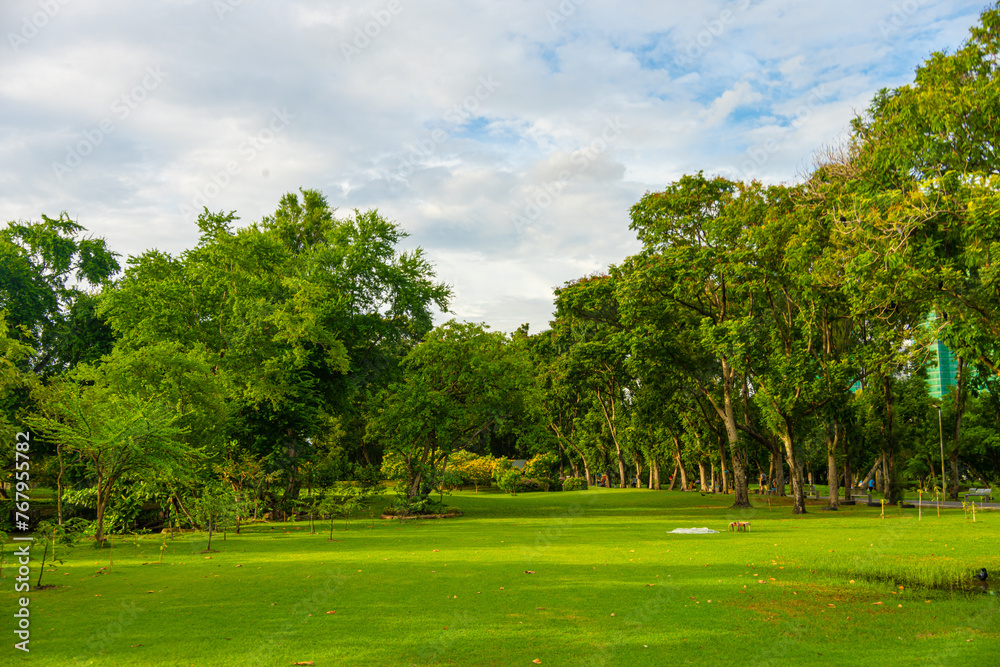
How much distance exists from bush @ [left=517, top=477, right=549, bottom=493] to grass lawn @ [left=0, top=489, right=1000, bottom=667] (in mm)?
35527

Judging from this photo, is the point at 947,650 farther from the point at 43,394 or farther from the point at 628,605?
the point at 43,394

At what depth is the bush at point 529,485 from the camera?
5641cm

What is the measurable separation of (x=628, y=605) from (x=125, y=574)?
Result: 10.8m

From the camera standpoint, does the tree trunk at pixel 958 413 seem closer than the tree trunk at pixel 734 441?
No

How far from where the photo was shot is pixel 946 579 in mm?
12805

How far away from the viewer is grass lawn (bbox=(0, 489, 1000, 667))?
816cm

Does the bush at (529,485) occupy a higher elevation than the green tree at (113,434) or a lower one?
lower

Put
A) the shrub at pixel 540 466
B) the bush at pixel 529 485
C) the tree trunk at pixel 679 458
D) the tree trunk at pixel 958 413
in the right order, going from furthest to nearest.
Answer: the shrub at pixel 540 466
the bush at pixel 529 485
the tree trunk at pixel 679 458
the tree trunk at pixel 958 413

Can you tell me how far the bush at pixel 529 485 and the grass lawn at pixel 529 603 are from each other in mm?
35527

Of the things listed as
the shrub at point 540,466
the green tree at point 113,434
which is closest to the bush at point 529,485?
the shrub at point 540,466

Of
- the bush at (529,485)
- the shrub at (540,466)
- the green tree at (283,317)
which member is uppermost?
the green tree at (283,317)

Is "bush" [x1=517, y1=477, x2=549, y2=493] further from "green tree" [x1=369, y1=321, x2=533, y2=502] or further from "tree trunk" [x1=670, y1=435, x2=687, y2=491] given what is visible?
"green tree" [x1=369, y1=321, x2=533, y2=502]

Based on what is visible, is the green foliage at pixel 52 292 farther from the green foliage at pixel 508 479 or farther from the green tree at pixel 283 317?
the green foliage at pixel 508 479

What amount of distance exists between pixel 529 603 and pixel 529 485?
46.9 m
